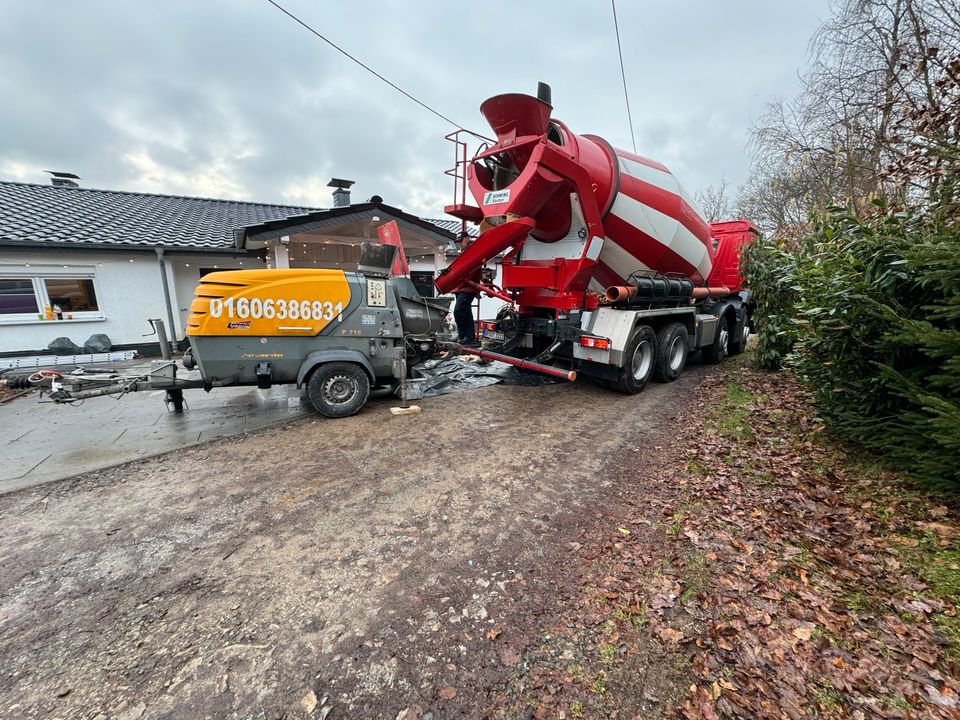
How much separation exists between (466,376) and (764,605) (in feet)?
19.3

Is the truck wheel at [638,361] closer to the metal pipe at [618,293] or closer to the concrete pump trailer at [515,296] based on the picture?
the concrete pump trailer at [515,296]

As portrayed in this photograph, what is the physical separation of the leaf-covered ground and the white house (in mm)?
5160

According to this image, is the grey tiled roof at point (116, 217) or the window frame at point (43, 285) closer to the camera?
the window frame at point (43, 285)

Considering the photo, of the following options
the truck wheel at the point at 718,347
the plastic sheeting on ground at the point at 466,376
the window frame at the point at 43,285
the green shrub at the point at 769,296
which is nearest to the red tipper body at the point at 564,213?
the green shrub at the point at 769,296

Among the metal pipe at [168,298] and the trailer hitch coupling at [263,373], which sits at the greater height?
the metal pipe at [168,298]

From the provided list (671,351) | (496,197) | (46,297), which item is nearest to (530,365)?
(496,197)

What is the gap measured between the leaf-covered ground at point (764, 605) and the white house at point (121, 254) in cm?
516

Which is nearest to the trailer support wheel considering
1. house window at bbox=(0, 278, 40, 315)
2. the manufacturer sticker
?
the manufacturer sticker

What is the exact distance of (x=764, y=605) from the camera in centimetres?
224

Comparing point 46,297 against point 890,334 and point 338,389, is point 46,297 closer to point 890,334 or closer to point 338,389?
point 338,389

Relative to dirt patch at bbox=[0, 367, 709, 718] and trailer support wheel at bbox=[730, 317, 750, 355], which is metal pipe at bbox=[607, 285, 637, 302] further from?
trailer support wheel at bbox=[730, 317, 750, 355]

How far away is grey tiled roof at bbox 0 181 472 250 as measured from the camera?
887 centimetres

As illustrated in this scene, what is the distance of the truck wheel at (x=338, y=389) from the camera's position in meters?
5.26

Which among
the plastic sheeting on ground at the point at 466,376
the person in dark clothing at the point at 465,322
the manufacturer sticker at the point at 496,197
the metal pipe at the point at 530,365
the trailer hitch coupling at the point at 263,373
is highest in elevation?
the manufacturer sticker at the point at 496,197
